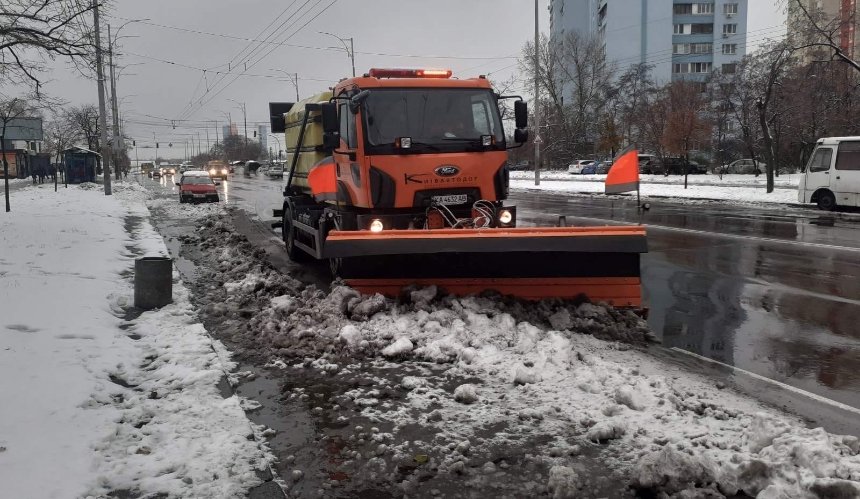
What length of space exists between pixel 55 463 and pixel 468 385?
9.27 feet

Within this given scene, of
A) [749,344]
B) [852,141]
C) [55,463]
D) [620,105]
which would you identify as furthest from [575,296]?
[620,105]

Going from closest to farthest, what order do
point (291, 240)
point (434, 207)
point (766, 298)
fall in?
1. point (434, 207)
2. point (766, 298)
3. point (291, 240)

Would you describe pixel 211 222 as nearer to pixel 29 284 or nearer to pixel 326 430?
pixel 29 284

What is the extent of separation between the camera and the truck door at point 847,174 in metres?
21.4

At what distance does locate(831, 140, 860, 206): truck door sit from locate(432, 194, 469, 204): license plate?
18.4m

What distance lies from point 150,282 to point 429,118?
413 cm

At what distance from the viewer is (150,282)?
836 cm

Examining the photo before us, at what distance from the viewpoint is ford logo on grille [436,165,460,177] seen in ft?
28.1

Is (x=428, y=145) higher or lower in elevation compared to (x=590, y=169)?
lower

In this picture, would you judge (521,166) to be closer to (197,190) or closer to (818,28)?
(197,190)

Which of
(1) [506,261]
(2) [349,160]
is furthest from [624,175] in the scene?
(2) [349,160]

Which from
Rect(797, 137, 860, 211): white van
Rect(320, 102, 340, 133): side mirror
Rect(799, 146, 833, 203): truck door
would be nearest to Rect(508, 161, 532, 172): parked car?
Rect(799, 146, 833, 203): truck door

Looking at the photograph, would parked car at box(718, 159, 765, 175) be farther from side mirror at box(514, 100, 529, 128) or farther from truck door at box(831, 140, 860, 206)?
side mirror at box(514, 100, 529, 128)

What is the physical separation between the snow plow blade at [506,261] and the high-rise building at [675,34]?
88.6m
